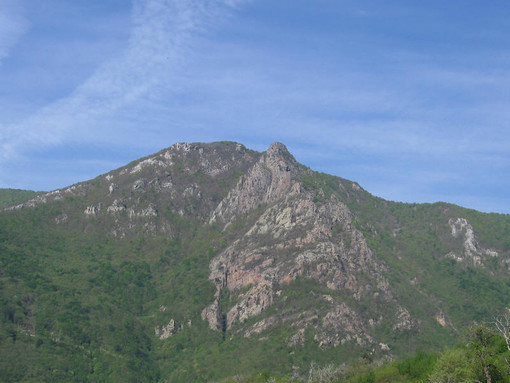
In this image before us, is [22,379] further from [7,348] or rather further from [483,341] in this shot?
[483,341]

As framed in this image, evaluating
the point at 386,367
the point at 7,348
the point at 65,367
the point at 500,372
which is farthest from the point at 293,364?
the point at 500,372

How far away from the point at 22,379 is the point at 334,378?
95221mm

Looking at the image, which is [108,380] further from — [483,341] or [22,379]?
[483,341]

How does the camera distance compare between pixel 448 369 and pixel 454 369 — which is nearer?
pixel 454 369

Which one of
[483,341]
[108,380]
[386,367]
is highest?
[483,341]

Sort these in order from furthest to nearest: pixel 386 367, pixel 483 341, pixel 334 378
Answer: pixel 334 378 → pixel 386 367 → pixel 483 341

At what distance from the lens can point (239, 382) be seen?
165625 mm

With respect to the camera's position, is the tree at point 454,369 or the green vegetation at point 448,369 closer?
the green vegetation at point 448,369

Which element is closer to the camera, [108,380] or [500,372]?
[500,372]

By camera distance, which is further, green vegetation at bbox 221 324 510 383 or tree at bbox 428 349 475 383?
tree at bbox 428 349 475 383

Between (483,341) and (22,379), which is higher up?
(483,341)

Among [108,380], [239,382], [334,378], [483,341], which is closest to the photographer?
[483,341]

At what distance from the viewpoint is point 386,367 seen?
13812 cm

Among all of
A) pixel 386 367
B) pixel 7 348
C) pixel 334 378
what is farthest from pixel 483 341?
pixel 7 348
